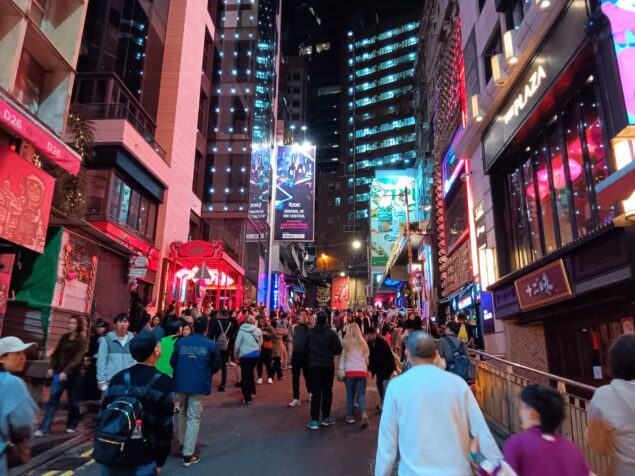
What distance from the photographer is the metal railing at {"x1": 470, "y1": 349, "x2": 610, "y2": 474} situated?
5.30 meters

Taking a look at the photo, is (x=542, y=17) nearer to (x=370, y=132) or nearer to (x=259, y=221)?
(x=259, y=221)

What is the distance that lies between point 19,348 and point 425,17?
1611 inches

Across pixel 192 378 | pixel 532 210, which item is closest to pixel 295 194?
pixel 532 210

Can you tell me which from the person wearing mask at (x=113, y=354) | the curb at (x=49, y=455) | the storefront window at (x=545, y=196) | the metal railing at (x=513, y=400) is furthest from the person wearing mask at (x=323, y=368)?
the storefront window at (x=545, y=196)

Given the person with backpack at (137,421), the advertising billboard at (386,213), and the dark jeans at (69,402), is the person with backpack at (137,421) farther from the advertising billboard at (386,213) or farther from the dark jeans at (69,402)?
the advertising billboard at (386,213)

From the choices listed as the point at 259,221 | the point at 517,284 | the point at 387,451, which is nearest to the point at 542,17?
the point at 517,284

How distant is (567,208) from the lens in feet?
34.7

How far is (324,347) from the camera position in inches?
338

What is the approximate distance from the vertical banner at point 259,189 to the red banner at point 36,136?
62.5 feet

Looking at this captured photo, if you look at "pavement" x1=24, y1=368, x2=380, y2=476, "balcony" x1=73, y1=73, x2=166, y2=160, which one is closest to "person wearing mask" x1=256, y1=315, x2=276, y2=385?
"pavement" x1=24, y1=368, x2=380, y2=476

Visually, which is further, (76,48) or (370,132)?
(370,132)

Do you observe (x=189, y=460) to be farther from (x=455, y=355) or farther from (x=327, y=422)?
(x=455, y=355)

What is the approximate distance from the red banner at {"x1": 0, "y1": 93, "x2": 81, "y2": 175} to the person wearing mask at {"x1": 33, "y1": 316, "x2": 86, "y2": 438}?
4.37 meters

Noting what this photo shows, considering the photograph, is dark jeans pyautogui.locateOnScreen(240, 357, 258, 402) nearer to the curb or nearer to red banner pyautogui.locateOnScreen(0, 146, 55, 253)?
the curb
